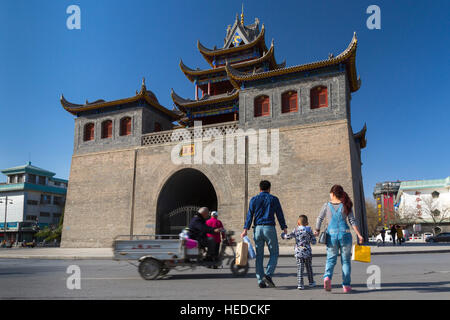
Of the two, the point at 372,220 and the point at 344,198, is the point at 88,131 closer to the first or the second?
the point at 344,198

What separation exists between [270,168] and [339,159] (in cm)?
334

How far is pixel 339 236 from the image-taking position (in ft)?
15.0

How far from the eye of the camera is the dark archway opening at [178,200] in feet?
65.0

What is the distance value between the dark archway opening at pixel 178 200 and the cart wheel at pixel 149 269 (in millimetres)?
13021

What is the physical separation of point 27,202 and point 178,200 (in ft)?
110

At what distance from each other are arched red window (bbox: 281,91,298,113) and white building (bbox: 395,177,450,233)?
124ft

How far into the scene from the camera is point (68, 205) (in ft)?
72.2

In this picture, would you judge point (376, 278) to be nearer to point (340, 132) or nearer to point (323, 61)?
point (340, 132)

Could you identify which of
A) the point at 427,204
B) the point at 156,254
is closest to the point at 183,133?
the point at 156,254

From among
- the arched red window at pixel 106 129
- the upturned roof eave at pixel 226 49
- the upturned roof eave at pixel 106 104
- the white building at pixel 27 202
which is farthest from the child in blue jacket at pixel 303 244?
the white building at pixel 27 202

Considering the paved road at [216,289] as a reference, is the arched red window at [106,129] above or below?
above

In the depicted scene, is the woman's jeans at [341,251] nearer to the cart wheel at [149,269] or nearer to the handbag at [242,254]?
the handbag at [242,254]

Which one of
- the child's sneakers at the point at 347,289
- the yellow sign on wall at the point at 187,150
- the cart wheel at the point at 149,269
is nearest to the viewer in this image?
the child's sneakers at the point at 347,289
